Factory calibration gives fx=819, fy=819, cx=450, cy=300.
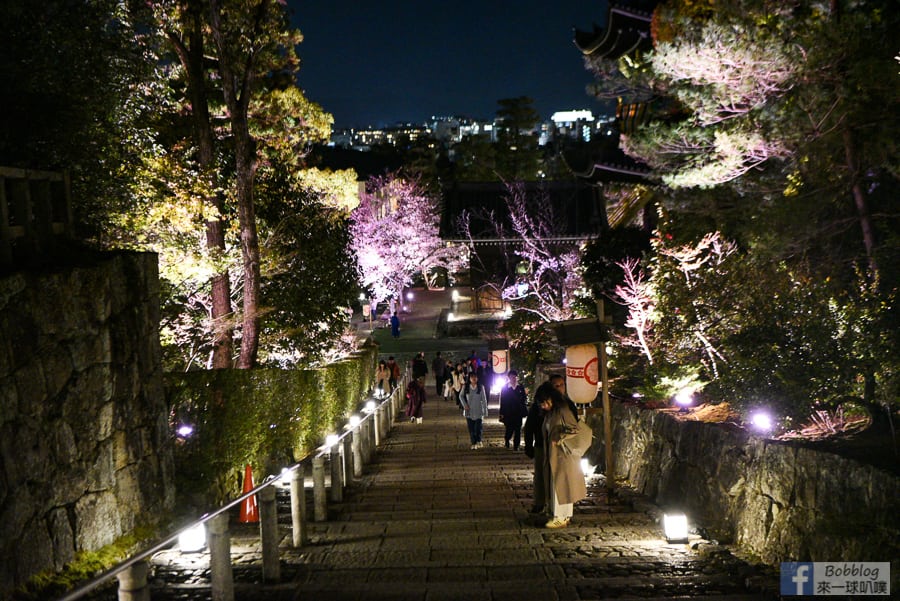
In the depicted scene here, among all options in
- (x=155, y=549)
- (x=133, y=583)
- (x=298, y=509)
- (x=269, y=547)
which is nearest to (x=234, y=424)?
(x=298, y=509)

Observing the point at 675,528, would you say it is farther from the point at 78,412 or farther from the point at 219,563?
the point at 78,412

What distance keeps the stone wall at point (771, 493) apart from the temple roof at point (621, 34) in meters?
13.8

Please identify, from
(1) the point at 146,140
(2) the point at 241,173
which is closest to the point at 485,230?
(2) the point at 241,173

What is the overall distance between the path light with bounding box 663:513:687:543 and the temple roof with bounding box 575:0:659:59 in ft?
52.9

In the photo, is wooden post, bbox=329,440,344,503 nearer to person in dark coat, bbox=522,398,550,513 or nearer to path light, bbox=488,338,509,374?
person in dark coat, bbox=522,398,550,513

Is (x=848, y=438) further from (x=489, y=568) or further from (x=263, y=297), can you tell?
(x=263, y=297)

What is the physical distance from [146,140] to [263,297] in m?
4.97

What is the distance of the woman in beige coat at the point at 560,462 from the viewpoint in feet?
27.4

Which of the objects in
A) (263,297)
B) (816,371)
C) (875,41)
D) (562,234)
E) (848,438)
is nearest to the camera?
(848,438)

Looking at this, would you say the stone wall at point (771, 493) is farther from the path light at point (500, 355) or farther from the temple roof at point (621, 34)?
the path light at point (500, 355)

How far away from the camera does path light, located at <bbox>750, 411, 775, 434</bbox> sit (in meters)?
8.50

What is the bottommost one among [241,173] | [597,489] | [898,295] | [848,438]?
[597,489]

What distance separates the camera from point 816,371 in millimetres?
8055

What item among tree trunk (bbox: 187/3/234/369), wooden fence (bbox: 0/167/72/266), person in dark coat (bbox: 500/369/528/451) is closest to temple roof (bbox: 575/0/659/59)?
person in dark coat (bbox: 500/369/528/451)
